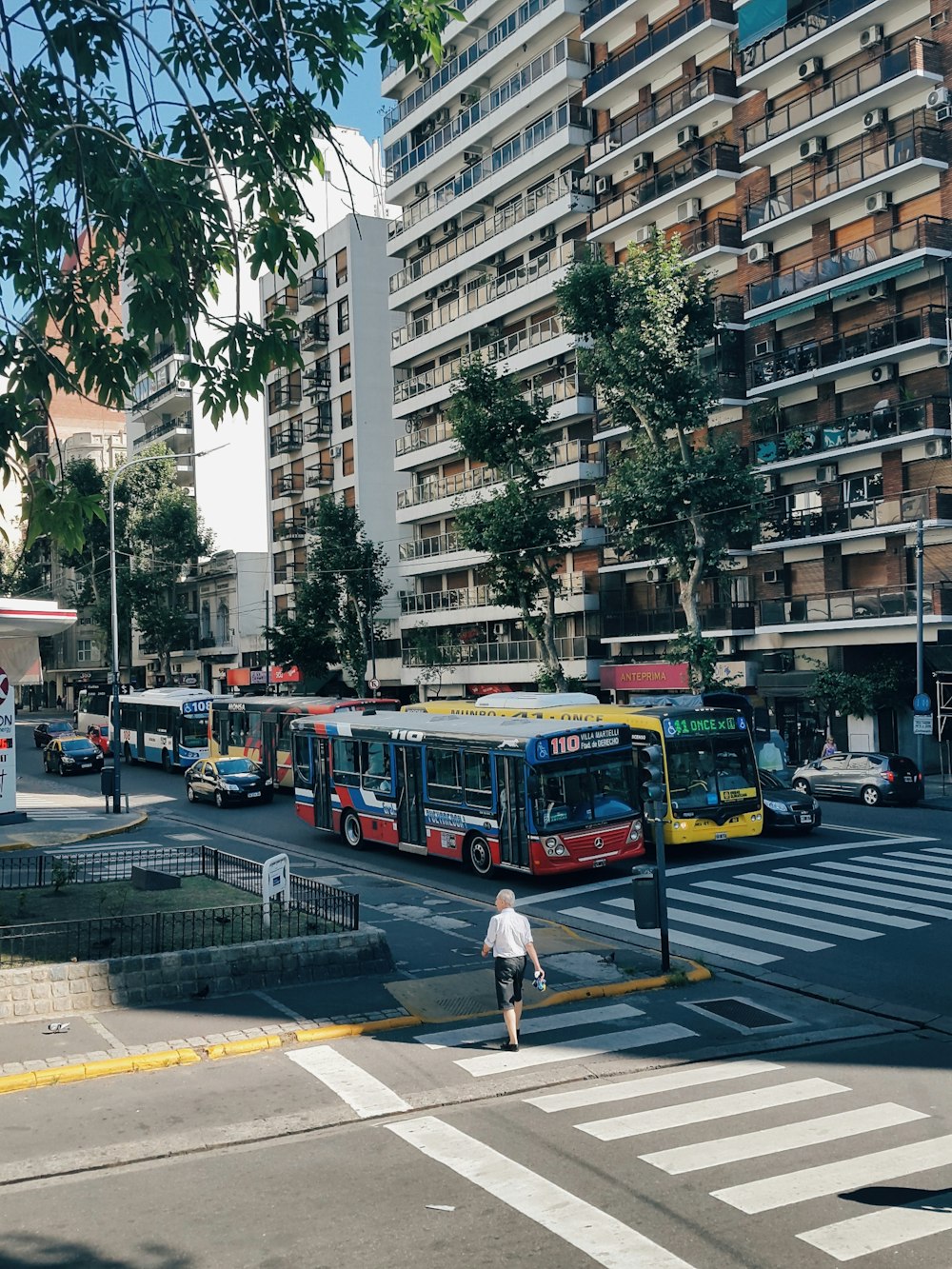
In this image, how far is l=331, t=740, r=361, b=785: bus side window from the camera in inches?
1082

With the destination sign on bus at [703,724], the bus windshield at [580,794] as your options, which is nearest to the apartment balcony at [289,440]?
the destination sign on bus at [703,724]

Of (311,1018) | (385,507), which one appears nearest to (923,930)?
(311,1018)

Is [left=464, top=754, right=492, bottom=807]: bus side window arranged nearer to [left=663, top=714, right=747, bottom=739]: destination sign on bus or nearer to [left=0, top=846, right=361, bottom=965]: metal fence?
[left=663, top=714, right=747, bottom=739]: destination sign on bus

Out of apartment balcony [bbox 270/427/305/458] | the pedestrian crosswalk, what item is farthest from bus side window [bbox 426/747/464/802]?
apartment balcony [bbox 270/427/305/458]

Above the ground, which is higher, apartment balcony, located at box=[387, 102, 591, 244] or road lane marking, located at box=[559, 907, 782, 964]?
apartment balcony, located at box=[387, 102, 591, 244]

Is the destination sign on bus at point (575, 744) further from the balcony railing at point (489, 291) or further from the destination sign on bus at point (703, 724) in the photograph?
the balcony railing at point (489, 291)

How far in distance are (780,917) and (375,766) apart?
10637mm

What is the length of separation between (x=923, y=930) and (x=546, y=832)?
6.56 meters

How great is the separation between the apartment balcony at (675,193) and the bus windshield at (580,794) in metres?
29.5

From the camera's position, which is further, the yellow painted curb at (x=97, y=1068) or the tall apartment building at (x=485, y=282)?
the tall apartment building at (x=485, y=282)

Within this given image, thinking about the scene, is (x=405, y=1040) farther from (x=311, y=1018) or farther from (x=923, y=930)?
A: (x=923, y=930)

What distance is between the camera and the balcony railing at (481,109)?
51.3 m

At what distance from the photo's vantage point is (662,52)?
45.9m

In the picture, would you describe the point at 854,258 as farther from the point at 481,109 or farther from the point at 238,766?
the point at 238,766
